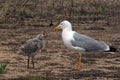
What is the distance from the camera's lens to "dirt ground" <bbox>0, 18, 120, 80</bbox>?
37.4 ft

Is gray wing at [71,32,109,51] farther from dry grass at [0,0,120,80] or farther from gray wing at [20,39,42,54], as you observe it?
gray wing at [20,39,42,54]

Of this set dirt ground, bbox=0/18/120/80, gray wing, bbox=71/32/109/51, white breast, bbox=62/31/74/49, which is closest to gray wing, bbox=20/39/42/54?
dirt ground, bbox=0/18/120/80

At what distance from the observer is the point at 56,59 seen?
42.9 ft

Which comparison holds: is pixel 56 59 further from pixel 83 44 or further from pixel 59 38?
pixel 59 38

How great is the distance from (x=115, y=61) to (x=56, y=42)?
289 cm

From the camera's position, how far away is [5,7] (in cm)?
2142

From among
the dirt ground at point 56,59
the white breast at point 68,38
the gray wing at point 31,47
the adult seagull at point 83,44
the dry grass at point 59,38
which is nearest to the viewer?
the dirt ground at point 56,59

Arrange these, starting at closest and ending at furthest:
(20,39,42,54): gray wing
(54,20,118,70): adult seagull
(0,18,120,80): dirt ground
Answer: (0,18,120,80): dirt ground → (20,39,42,54): gray wing → (54,20,118,70): adult seagull

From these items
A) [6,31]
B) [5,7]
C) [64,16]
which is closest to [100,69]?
[6,31]

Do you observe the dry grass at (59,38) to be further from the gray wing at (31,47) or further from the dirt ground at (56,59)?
the gray wing at (31,47)

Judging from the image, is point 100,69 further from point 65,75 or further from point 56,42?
point 56,42

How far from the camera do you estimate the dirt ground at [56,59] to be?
11.4 metres

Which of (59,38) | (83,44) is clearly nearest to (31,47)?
(83,44)

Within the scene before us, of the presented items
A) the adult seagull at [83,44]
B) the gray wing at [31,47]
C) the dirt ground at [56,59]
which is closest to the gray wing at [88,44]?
the adult seagull at [83,44]
